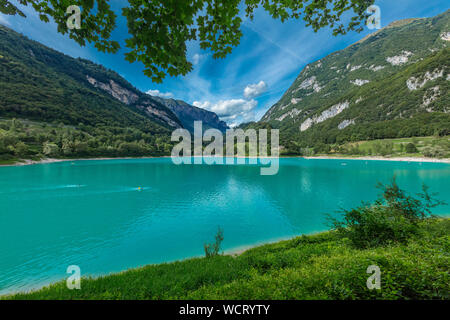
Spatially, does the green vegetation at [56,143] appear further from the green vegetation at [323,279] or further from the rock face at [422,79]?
the rock face at [422,79]

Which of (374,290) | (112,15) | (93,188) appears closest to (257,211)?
(374,290)

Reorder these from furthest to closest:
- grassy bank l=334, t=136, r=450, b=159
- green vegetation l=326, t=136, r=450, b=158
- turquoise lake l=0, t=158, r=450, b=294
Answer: green vegetation l=326, t=136, r=450, b=158 → grassy bank l=334, t=136, r=450, b=159 → turquoise lake l=0, t=158, r=450, b=294

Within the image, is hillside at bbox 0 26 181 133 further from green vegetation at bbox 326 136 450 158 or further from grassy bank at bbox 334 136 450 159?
grassy bank at bbox 334 136 450 159

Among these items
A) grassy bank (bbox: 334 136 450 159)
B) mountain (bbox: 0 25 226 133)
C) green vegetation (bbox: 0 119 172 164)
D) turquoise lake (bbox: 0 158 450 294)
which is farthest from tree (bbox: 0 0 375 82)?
mountain (bbox: 0 25 226 133)

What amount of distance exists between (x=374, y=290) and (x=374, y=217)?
4319 millimetres

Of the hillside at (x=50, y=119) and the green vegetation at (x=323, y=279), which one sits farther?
the hillside at (x=50, y=119)

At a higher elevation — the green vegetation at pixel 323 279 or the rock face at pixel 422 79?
the rock face at pixel 422 79

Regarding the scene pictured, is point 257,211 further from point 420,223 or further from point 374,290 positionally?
point 374,290

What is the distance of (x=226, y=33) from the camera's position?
12.9 ft

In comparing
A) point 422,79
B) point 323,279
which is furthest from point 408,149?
point 323,279

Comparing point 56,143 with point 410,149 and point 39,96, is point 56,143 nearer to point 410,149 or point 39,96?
point 39,96

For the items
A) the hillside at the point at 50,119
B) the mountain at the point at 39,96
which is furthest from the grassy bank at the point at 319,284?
the mountain at the point at 39,96

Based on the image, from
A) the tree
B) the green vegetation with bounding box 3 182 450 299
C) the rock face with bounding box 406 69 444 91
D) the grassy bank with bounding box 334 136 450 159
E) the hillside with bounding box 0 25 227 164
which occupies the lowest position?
the green vegetation with bounding box 3 182 450 299
